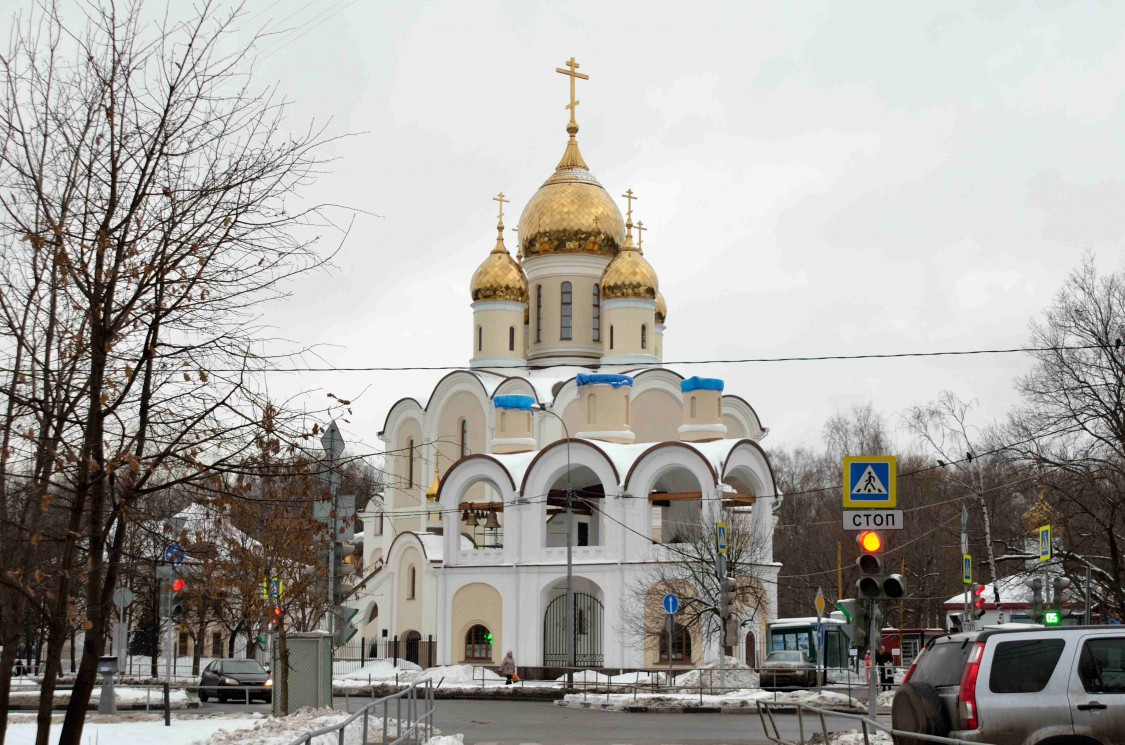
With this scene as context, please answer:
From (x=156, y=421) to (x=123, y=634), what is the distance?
21.9 m

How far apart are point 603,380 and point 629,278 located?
5737 mm

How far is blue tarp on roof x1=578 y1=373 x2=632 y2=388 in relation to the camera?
5006 centimetres

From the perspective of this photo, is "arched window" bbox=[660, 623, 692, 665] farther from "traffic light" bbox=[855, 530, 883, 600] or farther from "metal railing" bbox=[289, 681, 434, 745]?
"traffic light" bbox=[855, 530, 883, 600]

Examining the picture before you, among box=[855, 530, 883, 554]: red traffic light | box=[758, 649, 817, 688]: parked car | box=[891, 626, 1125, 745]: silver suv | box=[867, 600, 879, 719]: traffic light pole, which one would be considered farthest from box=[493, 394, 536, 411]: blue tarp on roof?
box=[891, 626, 1125, 745]: silver suv

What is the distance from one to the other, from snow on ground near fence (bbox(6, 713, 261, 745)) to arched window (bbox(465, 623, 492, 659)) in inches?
935

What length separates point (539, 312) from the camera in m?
57.3

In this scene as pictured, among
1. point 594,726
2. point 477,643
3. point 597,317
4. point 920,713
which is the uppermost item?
point 597,317

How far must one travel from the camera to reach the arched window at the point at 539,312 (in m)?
57.2

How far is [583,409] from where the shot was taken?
5038 centimetres

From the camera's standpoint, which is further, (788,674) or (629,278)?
(629,278)

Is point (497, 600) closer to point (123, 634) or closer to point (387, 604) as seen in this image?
point (387, 604)

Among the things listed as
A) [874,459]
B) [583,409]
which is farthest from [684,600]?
[874,459]

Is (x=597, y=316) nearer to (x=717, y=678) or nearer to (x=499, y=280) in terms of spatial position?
(x=499, y=280)

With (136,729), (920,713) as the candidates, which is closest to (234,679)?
(136,729)
